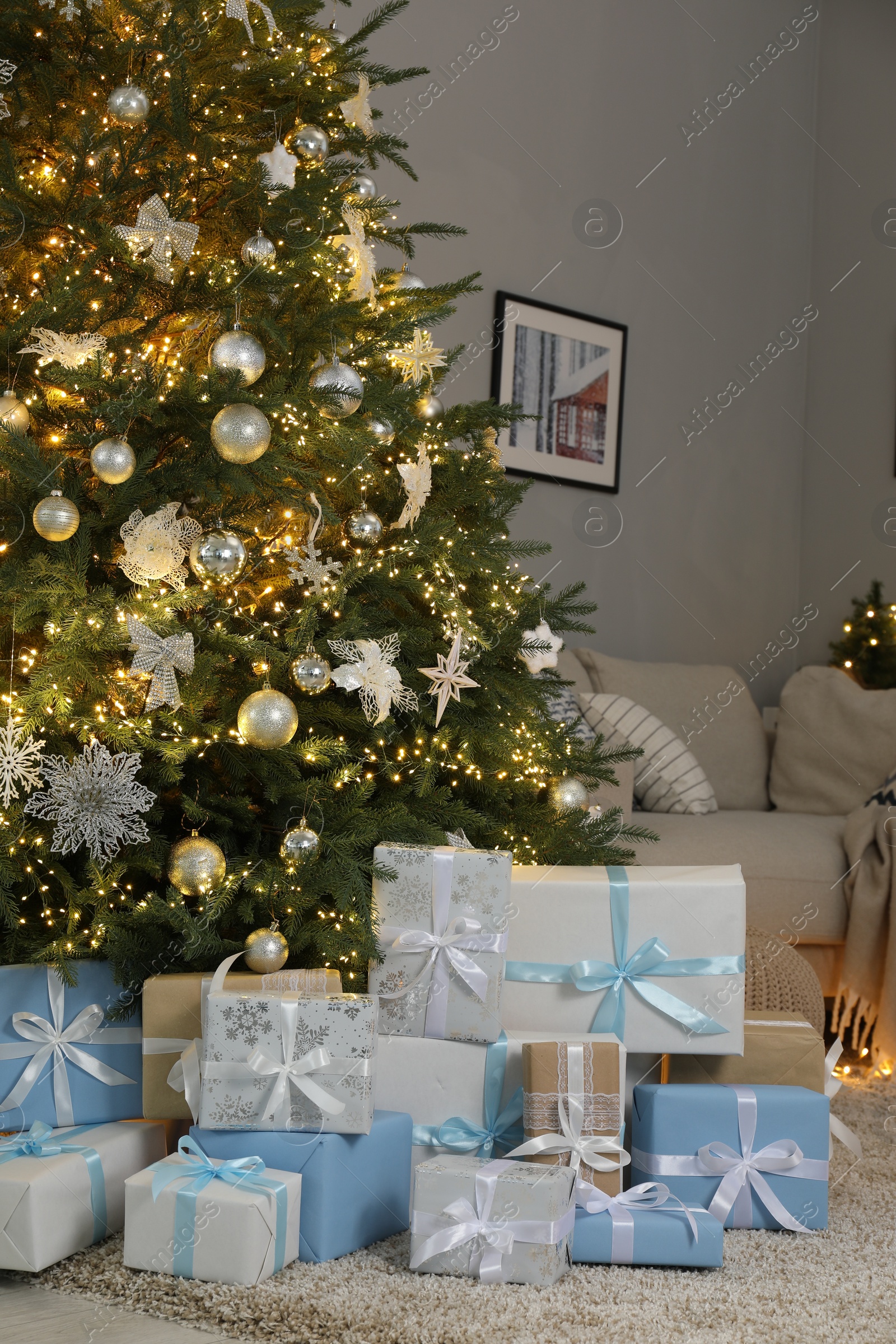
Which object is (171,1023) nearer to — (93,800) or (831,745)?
(93,800)

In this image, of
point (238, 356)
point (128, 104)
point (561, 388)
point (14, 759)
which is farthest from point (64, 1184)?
point (561, 388)

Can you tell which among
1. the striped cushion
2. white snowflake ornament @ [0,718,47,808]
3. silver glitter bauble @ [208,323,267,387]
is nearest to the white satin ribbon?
white snowflake ornament @ [0,718,47,808]

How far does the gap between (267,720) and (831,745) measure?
88.7 inches

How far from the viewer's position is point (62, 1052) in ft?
4.85

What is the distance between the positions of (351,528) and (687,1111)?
905 mm

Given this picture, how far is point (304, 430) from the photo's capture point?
1599 mm

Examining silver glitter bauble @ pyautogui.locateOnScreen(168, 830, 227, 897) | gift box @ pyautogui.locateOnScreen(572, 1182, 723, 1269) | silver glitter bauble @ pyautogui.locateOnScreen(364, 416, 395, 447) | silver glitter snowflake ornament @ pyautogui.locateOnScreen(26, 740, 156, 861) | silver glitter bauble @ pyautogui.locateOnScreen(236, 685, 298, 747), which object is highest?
silver glitter bauble @ pyautogui.locateOnScreen(364, 416, 395, 447)

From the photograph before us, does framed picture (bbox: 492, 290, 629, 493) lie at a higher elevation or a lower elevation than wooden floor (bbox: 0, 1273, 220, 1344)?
higher

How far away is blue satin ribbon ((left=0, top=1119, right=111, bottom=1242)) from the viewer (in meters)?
1.35

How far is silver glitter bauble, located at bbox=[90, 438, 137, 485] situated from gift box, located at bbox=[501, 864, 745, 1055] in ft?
2.40

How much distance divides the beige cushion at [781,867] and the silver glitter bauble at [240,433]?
1.49 m

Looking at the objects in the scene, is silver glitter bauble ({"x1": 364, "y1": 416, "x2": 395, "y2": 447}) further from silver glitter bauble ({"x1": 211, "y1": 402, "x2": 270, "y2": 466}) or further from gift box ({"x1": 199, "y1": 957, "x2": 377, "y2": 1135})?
gift box ({"x1": 199, "y1": 957, "x2": 377, "y2": 1135})

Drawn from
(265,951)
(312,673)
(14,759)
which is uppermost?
(312,673)

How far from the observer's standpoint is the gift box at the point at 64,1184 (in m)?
1.25
